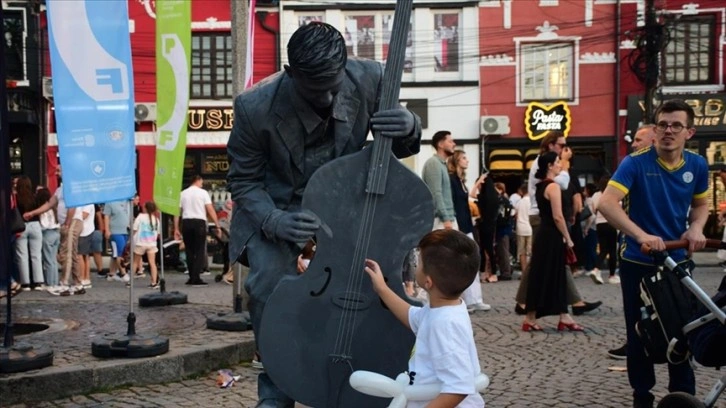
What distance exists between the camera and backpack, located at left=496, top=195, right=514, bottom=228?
15023 millimetres

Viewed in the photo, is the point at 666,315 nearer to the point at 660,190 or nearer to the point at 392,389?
the point at 660,190

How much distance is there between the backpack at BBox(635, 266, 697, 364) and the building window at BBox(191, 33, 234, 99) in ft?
70.4

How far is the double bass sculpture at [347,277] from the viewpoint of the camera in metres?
3.26

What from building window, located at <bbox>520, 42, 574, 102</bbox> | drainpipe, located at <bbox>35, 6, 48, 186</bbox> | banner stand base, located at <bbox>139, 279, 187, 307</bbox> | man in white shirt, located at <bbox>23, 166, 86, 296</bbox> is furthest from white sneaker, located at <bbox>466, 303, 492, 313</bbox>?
drainpipe, located at <bbox>35, 6, 48, 186</bbox>

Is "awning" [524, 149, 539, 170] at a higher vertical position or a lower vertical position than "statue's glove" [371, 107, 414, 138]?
lower

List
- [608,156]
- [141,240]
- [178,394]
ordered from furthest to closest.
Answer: [608,156], [141,240], [178,394]

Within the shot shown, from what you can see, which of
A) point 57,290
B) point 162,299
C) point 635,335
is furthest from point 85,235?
point 635,335

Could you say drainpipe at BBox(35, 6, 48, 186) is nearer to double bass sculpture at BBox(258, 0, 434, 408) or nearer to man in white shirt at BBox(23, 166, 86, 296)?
man in white shirt at BBox(23, 166, 86, 296)

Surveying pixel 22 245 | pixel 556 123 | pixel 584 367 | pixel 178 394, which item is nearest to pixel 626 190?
pixel 584 367

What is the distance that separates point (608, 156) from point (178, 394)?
807 inches

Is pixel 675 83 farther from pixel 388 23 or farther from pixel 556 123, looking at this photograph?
pixel 388 23

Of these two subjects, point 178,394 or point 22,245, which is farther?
point 22,245

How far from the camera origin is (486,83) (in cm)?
2481

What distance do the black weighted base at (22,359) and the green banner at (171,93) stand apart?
3209 mm
